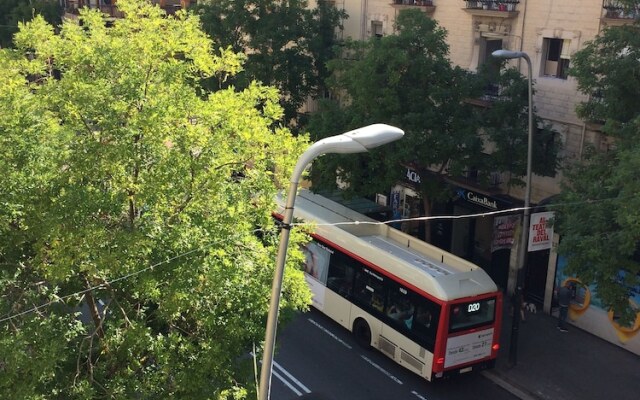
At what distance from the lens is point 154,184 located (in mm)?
10766

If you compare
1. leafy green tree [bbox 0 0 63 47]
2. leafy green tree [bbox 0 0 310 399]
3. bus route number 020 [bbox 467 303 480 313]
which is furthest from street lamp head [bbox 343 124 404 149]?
leafy green tree [bbox 0 0 63 47]

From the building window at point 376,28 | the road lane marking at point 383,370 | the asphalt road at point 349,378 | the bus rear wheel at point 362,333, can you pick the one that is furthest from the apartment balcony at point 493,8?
the road lane marking at point 383,370

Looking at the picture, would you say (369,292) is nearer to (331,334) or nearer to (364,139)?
(331,334)

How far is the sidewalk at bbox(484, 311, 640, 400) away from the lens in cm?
1842

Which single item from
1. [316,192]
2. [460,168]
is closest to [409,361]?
[460,168]

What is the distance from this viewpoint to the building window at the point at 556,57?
2244 cm

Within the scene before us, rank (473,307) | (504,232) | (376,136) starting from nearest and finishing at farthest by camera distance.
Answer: (376,136), (473,307), (504,232)

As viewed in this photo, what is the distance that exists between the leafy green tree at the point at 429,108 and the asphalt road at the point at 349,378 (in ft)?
17.8

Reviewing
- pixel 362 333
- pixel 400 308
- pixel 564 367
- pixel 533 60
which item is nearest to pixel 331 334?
pixel 362 333

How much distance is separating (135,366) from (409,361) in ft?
29.6

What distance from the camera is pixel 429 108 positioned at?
2142cm

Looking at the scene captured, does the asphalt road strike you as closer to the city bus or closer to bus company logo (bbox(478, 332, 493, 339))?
the city bus

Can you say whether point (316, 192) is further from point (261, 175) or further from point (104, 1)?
point (104, 1)

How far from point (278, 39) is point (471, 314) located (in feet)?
47.9
